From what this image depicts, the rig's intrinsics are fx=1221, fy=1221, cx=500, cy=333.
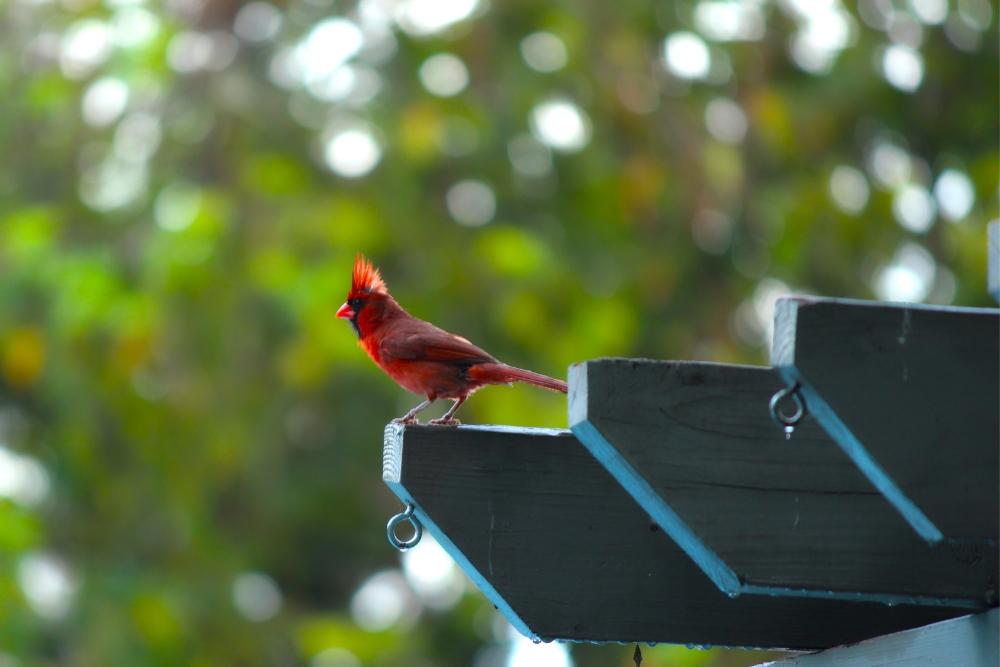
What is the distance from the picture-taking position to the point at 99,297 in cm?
583

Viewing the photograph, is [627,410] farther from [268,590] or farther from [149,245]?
[268,590]

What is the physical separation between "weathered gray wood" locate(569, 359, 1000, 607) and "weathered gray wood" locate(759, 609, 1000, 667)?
0.15 ft

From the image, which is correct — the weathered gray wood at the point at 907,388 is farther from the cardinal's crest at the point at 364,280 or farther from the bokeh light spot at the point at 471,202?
the bokeh light spot at the point at 471,202

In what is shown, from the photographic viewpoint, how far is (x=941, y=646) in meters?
1.76

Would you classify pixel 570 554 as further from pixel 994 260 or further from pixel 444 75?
pixel 444 75

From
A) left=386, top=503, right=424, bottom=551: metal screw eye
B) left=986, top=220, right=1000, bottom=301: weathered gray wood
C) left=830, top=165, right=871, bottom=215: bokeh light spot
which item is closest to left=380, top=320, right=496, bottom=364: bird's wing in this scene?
left=386, top=503, right=424, bottom=551: metal screw eye

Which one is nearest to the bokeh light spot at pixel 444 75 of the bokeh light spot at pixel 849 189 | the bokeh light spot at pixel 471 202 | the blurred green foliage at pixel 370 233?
the blurred green foliage at pixel 370 233

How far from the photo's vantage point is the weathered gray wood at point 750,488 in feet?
5.59

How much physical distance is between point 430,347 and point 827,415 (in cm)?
241

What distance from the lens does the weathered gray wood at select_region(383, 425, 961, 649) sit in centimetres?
211

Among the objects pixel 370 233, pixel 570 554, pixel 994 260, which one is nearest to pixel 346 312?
pixel 370 233

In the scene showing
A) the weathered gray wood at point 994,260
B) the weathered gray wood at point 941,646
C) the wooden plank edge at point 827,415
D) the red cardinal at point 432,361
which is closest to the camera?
the weathered gray wood at point 994,260

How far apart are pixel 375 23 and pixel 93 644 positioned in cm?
361

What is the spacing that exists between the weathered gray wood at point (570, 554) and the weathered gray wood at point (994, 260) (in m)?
0.94
